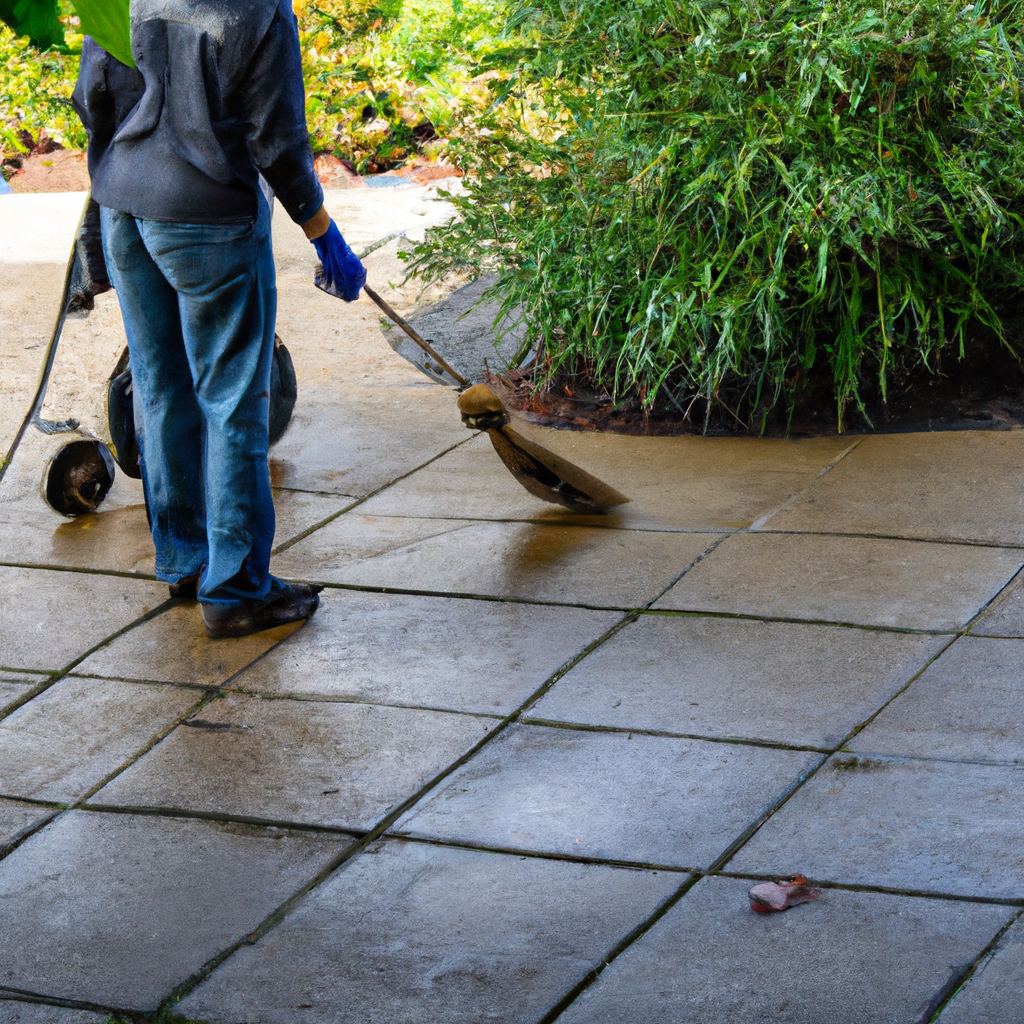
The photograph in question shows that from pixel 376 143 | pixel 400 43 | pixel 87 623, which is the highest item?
pixel 400 43

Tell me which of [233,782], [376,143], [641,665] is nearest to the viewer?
[233,782]

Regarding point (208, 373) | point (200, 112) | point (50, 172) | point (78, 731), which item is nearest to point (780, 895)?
point (78, 731)

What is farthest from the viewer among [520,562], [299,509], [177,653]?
[299,509]

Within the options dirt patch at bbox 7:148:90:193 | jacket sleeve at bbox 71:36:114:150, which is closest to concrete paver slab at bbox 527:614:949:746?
jacket sleeve at bbox 71:36:114:150

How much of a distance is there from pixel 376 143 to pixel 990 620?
6.33 meters

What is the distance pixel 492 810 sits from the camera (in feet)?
9.45

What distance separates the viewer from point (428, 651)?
3641 mm

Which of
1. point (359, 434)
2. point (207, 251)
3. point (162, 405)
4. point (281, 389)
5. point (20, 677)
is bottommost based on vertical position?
point (20, 677)

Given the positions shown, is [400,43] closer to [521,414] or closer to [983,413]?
[521,414]

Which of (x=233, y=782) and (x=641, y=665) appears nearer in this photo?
(x=233, y=782)

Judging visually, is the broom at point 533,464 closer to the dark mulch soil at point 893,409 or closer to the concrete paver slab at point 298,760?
the dark mulch soil at point 893,409

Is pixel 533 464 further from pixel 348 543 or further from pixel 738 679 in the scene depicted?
pixel 738 679

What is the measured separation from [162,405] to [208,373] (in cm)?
26

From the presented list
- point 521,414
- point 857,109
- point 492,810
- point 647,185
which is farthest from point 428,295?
point 492,810
